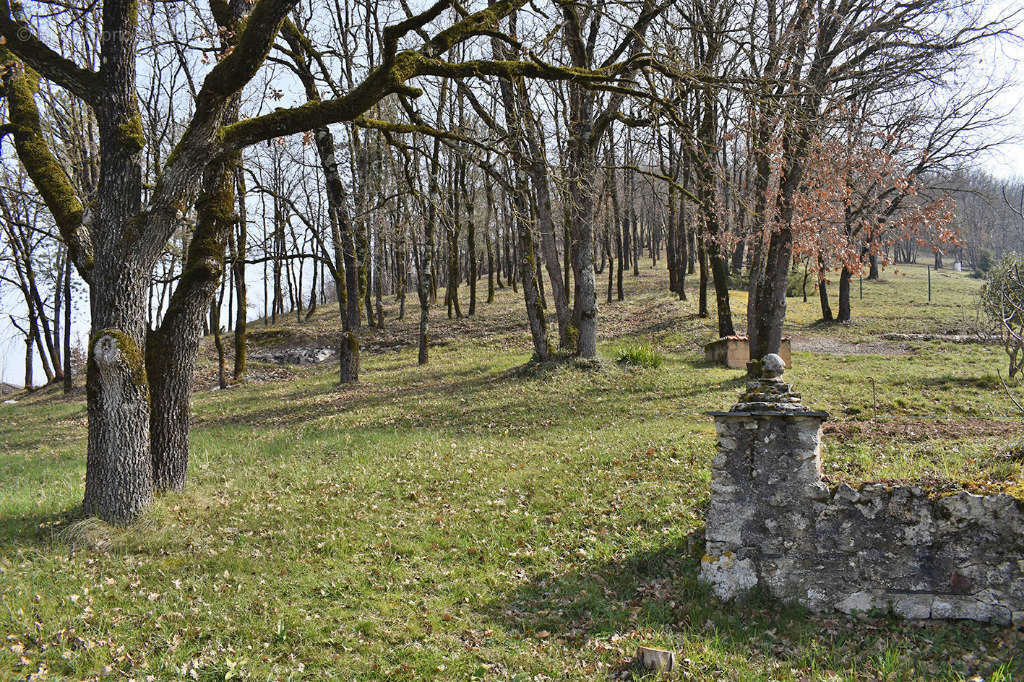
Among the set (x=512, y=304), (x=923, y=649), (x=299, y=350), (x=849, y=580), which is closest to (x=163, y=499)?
(x=849, y=580)

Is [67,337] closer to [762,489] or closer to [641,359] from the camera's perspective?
[641,359]

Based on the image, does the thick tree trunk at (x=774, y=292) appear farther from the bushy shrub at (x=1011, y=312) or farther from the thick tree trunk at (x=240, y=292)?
the thick tree trunk at (x=240, y=292)

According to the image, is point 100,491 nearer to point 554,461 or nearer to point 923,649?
point 554,461

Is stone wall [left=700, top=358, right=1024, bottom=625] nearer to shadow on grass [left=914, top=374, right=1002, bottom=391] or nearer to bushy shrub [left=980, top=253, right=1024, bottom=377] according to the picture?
bushy shrub [left=980, top=253, right=1024, bottom=377]

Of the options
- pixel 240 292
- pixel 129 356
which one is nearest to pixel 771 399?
pixel 129 356

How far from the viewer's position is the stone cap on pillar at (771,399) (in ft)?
21.4

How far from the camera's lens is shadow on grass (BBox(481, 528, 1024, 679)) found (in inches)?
219

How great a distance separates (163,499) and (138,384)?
175 centimetres

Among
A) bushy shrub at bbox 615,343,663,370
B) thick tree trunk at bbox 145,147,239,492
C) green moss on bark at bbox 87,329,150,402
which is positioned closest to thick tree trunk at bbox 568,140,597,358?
bushy shrub at bbox 615,343,663,370

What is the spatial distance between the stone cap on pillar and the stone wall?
14 millimetres

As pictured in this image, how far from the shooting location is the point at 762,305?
16.0 metres

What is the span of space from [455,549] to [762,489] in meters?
3.80

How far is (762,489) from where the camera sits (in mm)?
6617

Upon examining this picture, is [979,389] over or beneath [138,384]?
beneath
